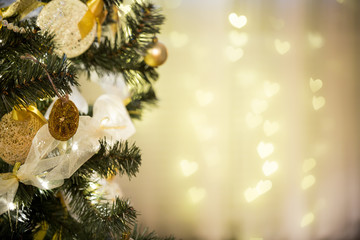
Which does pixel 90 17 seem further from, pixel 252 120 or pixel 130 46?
pixel 252 120

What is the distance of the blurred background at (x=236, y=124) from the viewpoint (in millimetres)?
1338

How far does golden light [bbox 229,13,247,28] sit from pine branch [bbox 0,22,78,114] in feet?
3.38

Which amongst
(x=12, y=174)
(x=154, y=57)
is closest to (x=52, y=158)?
(x=12, y=174)

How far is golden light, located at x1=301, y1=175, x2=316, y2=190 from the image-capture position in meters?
1.42

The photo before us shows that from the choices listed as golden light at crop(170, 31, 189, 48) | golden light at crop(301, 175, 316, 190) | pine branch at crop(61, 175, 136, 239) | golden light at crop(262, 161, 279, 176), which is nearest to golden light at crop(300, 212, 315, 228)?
golden light at crop(301, 175, 316, 190)

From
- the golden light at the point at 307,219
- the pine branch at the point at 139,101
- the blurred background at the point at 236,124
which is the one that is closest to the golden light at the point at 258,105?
the blurred background at the point at 236,124

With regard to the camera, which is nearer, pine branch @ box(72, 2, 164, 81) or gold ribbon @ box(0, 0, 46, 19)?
gold ribbon @ box(0, 0, 46, 19)

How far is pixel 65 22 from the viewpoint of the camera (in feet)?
1.65

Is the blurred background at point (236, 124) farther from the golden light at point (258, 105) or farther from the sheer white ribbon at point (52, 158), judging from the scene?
the sheer white ribbon at point (52, 158)

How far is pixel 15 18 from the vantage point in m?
0.48

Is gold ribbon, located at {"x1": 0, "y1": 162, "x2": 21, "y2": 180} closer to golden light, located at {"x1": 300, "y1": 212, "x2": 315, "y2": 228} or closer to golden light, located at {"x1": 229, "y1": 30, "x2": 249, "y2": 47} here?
golden light, located at {"x1": 229, "y1": 30, "x2": 249, "y2": 47}

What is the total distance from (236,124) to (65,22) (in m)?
0.96

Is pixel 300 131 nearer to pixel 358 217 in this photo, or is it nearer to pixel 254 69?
pixel 254 69

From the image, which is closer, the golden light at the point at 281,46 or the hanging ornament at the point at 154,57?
the hanging ornament at the point at 154,57
